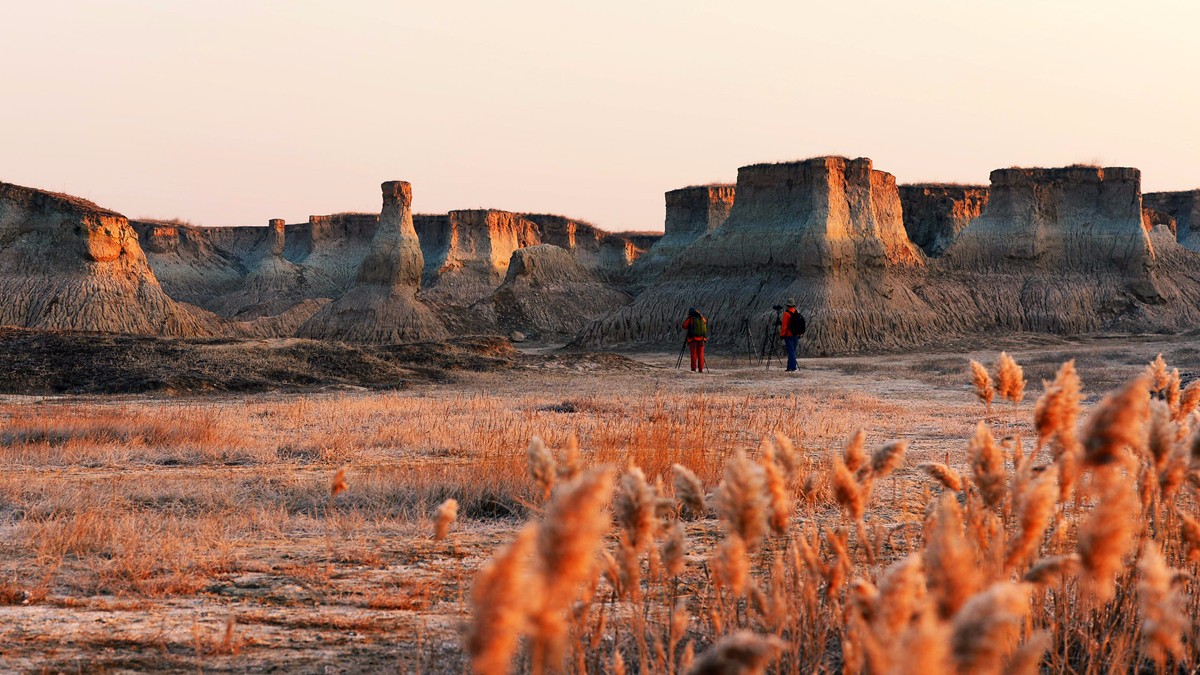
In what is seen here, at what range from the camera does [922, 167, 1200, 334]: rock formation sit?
1809 inches

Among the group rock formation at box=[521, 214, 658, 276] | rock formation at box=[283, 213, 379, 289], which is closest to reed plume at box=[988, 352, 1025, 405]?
rock formation at box=[521, 214, 658, 276]

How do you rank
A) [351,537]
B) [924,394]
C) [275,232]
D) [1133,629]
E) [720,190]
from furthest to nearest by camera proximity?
[275,232]
[720,190]
[924,394]
[351,537]
[1133,629]

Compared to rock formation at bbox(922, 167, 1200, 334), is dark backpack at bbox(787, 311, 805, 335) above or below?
below

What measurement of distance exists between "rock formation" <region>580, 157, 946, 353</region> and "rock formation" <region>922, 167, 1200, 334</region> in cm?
382

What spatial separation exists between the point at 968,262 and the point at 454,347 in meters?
29.9

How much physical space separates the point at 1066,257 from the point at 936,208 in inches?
410

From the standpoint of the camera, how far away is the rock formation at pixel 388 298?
45125mm

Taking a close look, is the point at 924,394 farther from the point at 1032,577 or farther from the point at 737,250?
the point at 737,250

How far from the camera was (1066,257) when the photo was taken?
48.1 m

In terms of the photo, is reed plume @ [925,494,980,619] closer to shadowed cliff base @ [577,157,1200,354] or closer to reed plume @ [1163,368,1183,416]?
reed plume @ [1163,368,1183,416]

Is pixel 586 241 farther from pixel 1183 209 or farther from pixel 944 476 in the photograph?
pixel 944 476

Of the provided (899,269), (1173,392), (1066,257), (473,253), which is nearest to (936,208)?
(1066,257)

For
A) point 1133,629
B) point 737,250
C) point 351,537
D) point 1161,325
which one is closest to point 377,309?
point 737,250

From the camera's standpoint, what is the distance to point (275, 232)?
8044cm
